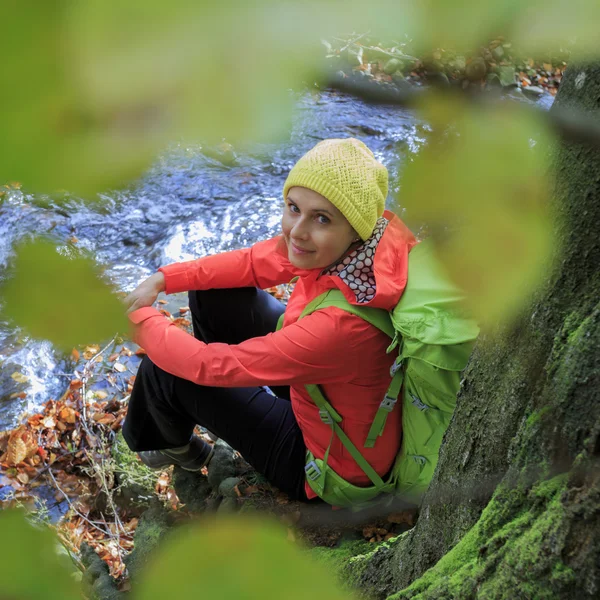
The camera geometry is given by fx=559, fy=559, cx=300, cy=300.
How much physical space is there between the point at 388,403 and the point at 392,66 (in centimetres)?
128

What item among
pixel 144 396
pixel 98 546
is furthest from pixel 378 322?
pixel 98 546

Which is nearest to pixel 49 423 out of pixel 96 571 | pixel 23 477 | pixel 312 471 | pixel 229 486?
pixel 23 477

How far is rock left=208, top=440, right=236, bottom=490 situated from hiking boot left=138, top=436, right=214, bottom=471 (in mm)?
41

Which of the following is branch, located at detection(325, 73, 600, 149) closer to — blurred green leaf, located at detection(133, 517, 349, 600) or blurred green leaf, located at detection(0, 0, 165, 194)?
blurred green leaf, located at detection(0, 0, 165, 194)

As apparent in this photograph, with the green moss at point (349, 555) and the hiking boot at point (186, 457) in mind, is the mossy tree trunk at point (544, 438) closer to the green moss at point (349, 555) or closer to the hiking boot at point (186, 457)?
the green moss at point (349, 555)

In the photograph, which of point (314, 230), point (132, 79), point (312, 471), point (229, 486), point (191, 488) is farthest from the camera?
point (191, 488)

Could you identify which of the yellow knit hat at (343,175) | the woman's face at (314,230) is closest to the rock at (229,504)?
the woman's face at (314,230)

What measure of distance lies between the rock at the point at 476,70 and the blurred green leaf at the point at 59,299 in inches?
8.4

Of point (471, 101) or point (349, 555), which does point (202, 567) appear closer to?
point (471, 101)

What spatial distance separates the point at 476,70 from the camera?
0.29m

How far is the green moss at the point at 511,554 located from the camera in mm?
608

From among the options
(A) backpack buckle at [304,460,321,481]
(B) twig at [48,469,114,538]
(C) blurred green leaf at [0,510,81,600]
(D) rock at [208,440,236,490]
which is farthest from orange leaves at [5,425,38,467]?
(C) blurred green leaf at [0,510,81,600]

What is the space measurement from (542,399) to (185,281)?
4.81ft

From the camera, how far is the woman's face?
1.28 metres
